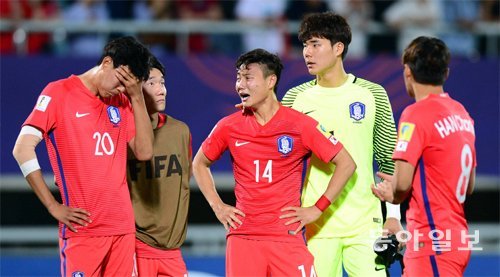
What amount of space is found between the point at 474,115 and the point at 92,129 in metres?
7.15

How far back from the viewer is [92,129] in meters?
6.47

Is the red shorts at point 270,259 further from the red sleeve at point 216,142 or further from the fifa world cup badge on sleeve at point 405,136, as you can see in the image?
the fifa world cup badge on sleeve at point 405,136

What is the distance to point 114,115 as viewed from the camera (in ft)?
21.7

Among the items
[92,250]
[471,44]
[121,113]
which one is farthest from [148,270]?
[471,44]

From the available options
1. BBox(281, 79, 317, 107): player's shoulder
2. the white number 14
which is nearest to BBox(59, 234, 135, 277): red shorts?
the white number 14

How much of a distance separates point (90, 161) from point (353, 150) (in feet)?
6.20

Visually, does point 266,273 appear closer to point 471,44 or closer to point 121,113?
point 121,113

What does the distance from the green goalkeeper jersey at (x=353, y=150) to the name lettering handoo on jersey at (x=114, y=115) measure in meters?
1.34

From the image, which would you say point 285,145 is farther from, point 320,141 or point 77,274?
point 77,274

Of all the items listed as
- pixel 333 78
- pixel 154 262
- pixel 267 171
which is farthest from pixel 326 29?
pixel 154 262

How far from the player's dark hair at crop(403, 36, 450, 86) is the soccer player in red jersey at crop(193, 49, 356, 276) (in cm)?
94

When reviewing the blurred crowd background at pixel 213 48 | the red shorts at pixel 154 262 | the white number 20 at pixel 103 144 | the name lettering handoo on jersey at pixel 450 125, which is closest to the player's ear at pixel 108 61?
the white number 20 at pixel 103 144

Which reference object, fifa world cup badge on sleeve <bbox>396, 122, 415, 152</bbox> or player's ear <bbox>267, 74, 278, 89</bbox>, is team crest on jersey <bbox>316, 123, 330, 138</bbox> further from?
fifa world cup badge on sleeve <bbox>396, 122, 415, 152</bbox>

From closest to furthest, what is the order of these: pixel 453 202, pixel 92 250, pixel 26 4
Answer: pixel 453 202 < pixel 92 250 < pixel 26 4
